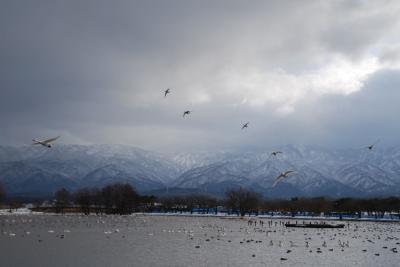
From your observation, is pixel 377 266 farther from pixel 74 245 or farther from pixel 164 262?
pixel 74 245

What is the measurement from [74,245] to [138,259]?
18.6 m

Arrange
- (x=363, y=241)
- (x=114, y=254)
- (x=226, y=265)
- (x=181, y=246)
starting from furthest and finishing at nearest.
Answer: (x=363, y=241) → (x=181, y=246) → (x=114, y=254) → (x=226, y=265)

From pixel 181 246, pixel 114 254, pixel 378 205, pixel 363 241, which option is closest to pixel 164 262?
pixel 114 254

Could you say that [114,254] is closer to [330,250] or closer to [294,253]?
[294,253]

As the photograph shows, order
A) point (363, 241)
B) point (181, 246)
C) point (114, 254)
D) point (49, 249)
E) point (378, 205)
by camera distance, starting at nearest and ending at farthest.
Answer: point (114, 254), point (49, 249), point (181, 246), point (363, 241), point (378, 205)

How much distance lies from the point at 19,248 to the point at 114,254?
46.3ft

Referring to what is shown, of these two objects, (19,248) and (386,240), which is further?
(386,240)

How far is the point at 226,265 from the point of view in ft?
165

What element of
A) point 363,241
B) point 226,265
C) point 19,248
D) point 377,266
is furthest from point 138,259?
point 363,241

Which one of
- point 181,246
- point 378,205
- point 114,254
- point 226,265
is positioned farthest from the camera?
point 378,205

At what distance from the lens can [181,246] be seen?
67812 millimetres

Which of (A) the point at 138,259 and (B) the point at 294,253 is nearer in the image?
(A) the point at 138,259

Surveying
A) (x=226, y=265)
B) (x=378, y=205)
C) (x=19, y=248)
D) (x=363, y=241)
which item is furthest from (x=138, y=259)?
(x=378, y=205)

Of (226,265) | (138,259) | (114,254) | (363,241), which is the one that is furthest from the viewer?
(363,241)
